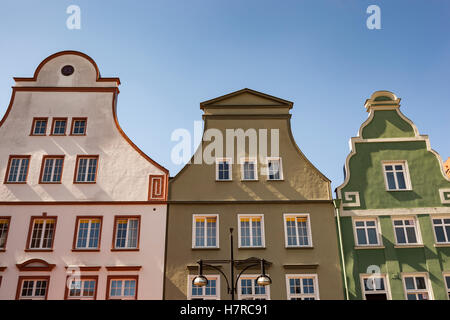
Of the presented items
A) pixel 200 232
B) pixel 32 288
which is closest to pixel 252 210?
pixel 200 232

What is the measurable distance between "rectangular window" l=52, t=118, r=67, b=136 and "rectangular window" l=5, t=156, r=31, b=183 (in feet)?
6.62

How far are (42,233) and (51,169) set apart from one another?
137 inches

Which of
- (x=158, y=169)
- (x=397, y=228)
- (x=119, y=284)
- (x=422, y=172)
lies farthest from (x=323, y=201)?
(x=119, y=284)

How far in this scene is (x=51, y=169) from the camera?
82.1 feet

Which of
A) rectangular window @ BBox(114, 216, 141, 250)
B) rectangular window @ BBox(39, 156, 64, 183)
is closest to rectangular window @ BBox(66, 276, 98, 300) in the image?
rectangular window @ BBox(114, 216, 141, 250)

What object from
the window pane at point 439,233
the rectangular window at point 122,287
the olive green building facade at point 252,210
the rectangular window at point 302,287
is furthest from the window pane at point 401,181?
the rectangular window at point 122,287

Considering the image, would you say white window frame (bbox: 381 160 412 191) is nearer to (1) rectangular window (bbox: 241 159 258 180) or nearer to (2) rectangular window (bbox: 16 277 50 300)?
(1) rectangular window (bbox: 241 159 258 180)

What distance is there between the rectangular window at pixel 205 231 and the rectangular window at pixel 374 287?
24.1 ft

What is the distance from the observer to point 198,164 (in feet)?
83.6

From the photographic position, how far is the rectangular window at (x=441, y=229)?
77.5 feet

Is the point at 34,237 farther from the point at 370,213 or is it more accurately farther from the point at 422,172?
the point at 422,172
